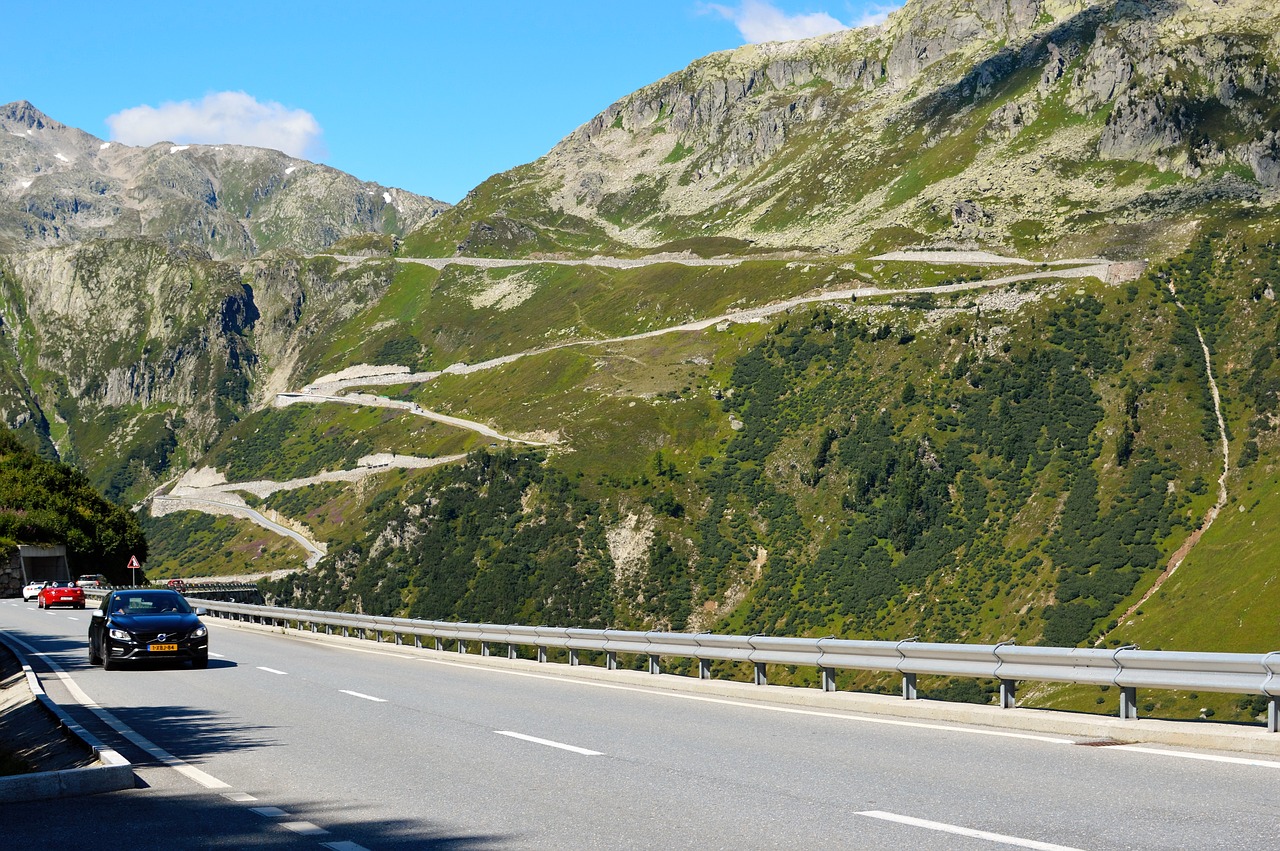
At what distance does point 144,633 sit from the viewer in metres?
26.6

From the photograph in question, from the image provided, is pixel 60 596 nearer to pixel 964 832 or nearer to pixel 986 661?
pixel 986 661

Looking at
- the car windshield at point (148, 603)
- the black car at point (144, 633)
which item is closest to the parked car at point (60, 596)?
the car windshield at point (148, 603)

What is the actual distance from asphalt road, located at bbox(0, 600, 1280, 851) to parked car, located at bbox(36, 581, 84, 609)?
1817 inches

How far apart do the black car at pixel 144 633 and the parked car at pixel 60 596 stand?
36.7 meters

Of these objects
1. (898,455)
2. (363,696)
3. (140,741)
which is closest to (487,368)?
(898,455)

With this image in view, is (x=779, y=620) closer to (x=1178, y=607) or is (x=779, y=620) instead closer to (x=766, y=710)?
(x=1178, y=607)

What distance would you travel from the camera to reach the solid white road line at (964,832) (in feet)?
26.7

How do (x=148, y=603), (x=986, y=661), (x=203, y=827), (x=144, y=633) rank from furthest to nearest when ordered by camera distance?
(x=148, y=603)
(x=144, y=633)
(x=986, y=661)
(x=203, y=827)

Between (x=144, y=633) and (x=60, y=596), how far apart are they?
39337mm

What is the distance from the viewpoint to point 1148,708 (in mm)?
60062

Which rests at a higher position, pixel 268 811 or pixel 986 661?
pixel 986 661

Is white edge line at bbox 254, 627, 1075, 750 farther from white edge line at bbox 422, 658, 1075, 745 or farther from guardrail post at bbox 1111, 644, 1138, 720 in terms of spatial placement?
guardrail post at bbox 1111, 644, 1138, 720

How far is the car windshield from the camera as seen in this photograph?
91.2 ft

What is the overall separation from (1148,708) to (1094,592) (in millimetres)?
20097
